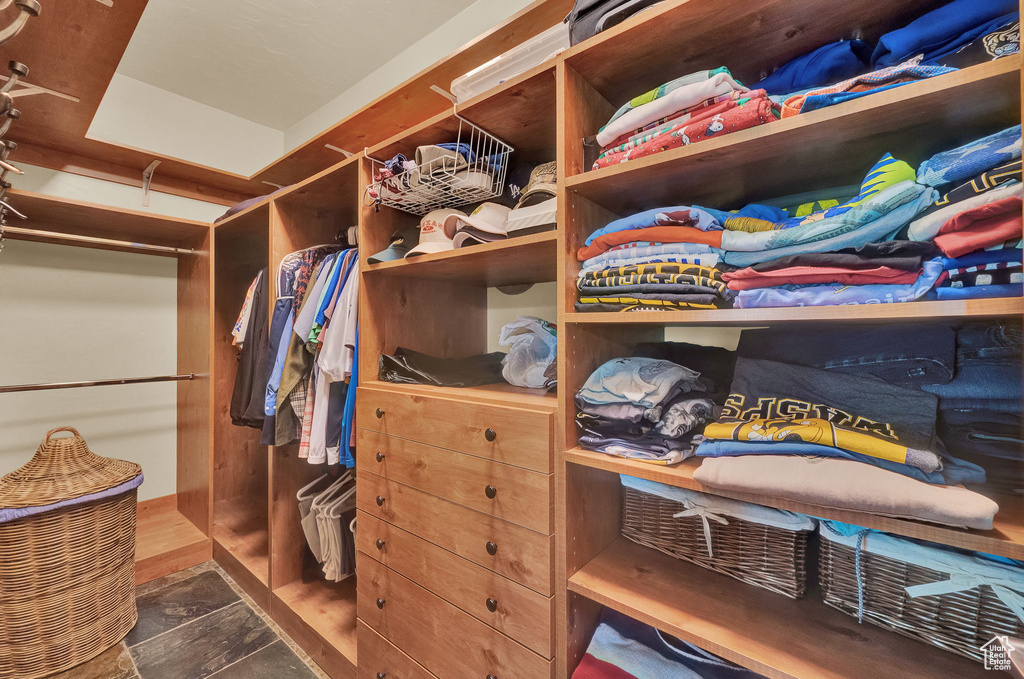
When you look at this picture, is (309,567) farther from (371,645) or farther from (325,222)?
(325,222)

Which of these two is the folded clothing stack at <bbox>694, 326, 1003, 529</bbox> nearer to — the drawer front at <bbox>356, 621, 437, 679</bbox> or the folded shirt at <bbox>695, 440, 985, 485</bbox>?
the folded shirt at <bbox>695, 440, 985, 485</bbox>

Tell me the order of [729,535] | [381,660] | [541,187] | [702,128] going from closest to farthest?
[702,128] → [729,535] → [541,187] → [381,660]

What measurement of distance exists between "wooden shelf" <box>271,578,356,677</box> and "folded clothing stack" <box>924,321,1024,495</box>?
174cm

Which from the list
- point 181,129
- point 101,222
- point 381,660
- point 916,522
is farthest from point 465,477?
point 181,129

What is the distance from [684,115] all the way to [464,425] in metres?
0.84

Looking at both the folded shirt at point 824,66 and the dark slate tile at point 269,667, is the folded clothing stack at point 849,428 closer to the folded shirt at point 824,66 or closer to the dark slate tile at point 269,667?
the folded shirt at point 824,66

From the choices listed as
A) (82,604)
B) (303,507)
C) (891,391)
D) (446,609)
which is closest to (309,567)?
(303,507)

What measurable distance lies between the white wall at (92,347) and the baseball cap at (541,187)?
104 inches

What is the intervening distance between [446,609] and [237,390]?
4.70 ft

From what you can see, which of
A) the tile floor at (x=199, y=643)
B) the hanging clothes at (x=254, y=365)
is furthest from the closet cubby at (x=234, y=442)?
the hanging clothes at (x=254, y=365)

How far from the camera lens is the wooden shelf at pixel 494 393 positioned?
1.02m

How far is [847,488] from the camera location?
621mm

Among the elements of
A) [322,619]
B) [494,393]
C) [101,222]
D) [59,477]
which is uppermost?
[101,222]

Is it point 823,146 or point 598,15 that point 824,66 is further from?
point 598,15
